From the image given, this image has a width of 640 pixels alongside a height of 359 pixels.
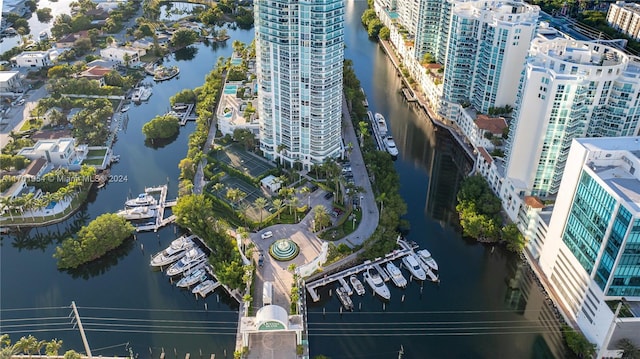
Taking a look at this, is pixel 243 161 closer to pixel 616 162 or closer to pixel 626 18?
pixel 616 162

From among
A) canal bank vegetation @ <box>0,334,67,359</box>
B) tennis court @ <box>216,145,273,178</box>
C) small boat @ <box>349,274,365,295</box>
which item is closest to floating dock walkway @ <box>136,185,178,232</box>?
tennis court @ <box>216,145,273,178</box>

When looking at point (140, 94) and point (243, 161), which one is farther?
point (140, 94)

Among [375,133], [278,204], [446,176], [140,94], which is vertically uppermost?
[140,94]

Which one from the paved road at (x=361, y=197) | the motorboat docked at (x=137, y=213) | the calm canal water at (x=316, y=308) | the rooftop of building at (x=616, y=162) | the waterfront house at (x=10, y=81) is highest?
the rooftop of building at (x=616, y=162)

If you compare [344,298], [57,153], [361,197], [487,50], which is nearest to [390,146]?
[361,197]

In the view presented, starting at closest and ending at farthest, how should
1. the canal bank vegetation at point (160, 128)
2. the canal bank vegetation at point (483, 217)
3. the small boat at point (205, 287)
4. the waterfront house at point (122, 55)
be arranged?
the small boat at point (205, 287) < the canal bank vegetation at point (483, 217) < the canal bank vegetation at point (160, 128) < the waterfront house at point (122, 55)

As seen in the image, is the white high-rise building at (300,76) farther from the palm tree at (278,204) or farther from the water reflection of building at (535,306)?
the water reflection of building at (535,306)

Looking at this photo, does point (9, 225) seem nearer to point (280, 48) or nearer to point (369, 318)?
point (280, 48)

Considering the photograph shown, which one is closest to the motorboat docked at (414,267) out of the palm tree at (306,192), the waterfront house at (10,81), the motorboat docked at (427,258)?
the motorboat docked at (427,258)
